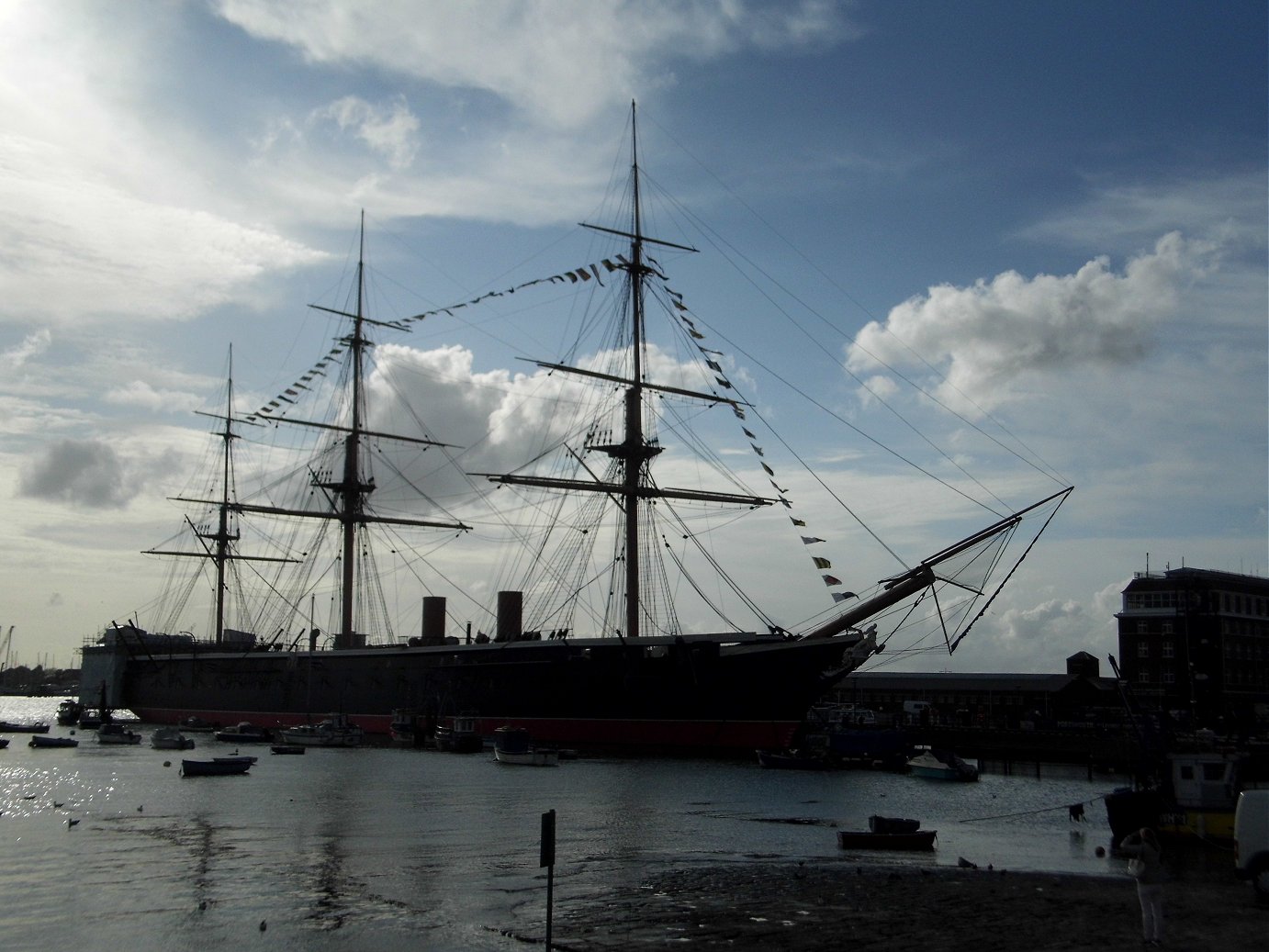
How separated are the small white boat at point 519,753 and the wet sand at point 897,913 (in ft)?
99.8

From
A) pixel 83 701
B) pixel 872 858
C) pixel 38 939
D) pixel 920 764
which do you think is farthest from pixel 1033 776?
pixel 83 701

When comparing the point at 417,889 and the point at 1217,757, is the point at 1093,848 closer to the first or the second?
the point at 1217,757

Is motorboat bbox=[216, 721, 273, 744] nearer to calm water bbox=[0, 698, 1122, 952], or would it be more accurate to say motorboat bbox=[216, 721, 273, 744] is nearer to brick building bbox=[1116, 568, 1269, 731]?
calm water bbox=[0, 698, 1122, 952]

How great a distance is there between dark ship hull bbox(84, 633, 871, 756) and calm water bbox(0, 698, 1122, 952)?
2908 millimetres

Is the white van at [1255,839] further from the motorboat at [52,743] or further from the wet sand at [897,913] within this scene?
the motorboat at [52,743]

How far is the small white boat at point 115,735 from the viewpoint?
76.0m

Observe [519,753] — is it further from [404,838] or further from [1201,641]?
[1201,641]

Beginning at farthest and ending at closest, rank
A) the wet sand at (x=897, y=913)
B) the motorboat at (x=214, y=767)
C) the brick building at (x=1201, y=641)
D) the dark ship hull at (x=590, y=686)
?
the brick building at (x=1201, y=641)
the dark ship hull at (x=590, y=686)
the motorboat at (x=214, y=767)
the wet sand at (x=897, y=913)

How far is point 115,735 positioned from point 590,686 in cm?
3710

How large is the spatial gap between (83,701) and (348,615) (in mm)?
44191

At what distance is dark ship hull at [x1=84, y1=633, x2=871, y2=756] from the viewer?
180 feet

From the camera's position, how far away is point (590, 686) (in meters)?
60.0

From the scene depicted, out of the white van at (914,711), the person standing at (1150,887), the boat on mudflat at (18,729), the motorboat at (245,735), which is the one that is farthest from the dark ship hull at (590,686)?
the person standing at (1150,887)

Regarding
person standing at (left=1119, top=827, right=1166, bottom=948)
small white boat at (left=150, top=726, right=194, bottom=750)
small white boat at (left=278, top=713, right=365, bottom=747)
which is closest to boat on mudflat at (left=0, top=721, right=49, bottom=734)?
small white boat at (left=150, top=726, right=194, bottom=750)
